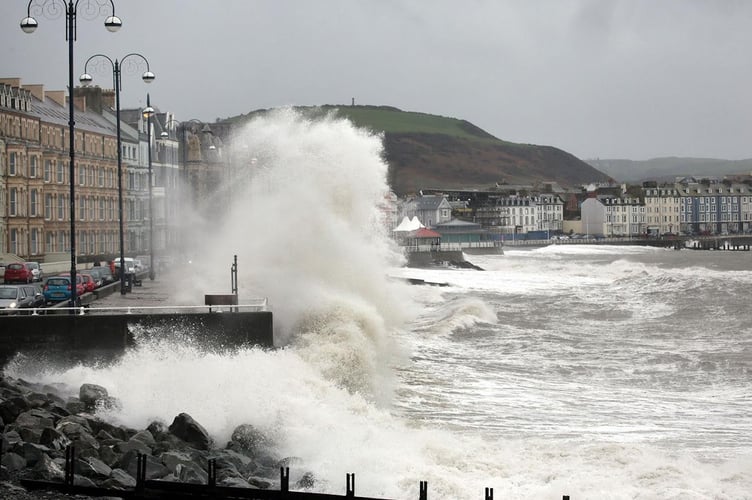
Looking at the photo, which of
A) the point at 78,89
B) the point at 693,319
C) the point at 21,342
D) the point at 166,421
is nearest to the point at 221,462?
the point at 166,421

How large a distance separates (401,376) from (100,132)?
3395 centimetres

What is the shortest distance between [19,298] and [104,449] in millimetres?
12503

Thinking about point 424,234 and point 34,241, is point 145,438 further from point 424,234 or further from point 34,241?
point 424,234

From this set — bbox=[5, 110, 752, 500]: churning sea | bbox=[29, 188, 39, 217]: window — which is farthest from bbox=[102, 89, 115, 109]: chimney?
bbox=[5, 110, 752, 500]: churning sea

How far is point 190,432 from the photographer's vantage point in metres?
15.1

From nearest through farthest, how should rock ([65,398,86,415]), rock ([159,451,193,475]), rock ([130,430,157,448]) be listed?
rock ([159,451,193,475])
rock ([130,430,157,448])
rock ([65,398,86,415])

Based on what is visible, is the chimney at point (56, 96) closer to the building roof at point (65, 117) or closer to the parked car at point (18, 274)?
the building roof at point (65, 117)

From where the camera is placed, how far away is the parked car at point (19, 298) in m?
24.7

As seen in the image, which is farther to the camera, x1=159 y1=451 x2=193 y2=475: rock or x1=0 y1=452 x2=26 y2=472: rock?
x1=159 y1=451 x2=193 y2=475: rock

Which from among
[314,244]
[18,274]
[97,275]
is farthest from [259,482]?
[18,274]

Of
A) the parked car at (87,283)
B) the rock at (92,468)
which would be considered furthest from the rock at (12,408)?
the parked car at (87,283)

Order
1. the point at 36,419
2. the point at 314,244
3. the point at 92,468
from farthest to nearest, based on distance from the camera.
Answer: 1. the point at 314,244
2. the point at 36,419
3. the point at 92,468

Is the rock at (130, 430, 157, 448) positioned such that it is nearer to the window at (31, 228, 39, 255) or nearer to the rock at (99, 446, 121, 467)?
the rock at (99, 446, 121, 467)

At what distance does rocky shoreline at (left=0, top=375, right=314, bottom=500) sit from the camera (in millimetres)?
12039
